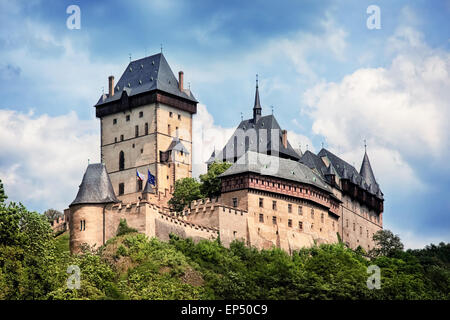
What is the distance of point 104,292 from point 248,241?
2165cm

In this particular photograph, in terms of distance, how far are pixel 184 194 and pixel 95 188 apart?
1488 cm

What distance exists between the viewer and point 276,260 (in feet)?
333

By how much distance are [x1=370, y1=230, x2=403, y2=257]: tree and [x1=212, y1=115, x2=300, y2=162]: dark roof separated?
1289 cm

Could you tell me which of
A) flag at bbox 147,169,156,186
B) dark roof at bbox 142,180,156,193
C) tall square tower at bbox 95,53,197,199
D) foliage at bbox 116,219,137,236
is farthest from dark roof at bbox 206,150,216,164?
foliage at bbox 116,219,137,236

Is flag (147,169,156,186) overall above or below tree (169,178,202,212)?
above

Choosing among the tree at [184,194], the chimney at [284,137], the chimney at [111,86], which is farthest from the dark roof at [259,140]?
the chimney at [111,86]

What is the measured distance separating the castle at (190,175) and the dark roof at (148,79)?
0.14m

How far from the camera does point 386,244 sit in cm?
12738

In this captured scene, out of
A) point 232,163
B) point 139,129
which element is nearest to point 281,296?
point 232,163

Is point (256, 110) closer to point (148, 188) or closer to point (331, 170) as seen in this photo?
point (331, 170)

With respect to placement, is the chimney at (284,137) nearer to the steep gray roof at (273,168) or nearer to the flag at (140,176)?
the steep gray roof at (273,168)

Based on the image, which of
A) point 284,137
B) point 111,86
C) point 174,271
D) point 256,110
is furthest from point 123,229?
point 256,110

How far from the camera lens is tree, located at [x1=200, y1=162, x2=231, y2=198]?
367ft

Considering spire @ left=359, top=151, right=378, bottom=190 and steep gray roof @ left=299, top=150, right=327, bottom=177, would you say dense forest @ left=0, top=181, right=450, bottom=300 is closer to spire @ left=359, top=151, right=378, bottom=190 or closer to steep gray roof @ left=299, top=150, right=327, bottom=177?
steep gray roof @ left=299, top=150, right=327, bottom=177
